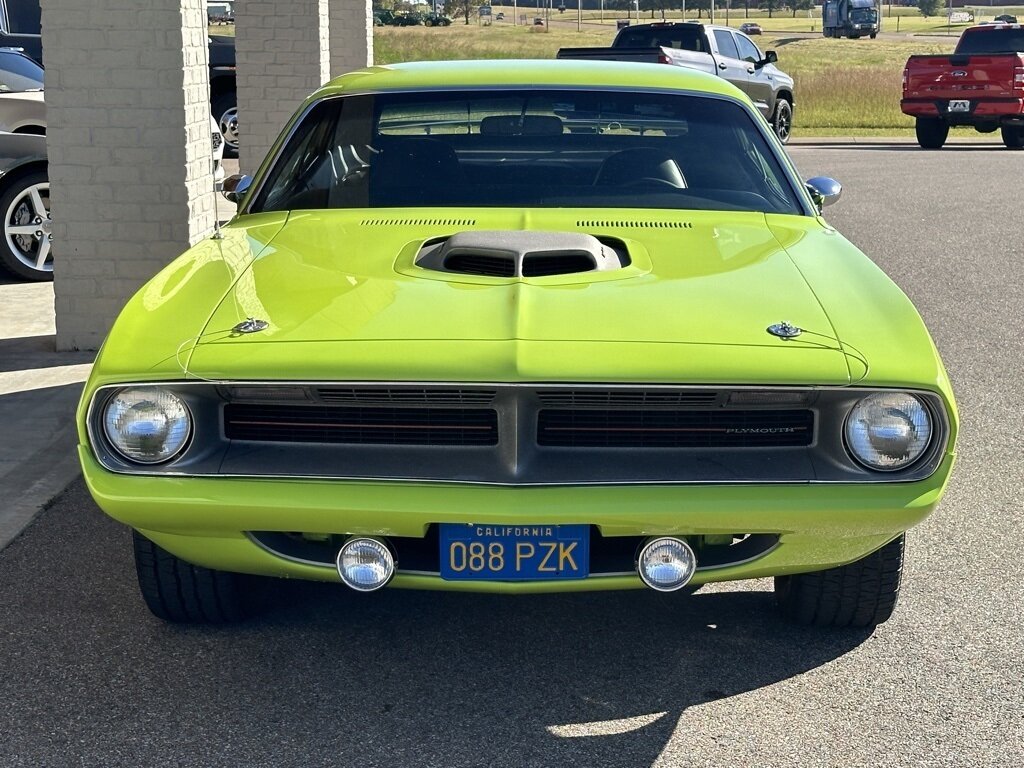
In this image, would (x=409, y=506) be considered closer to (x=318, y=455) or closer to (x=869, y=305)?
(x=318, y=455)

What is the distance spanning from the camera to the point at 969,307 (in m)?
9.42

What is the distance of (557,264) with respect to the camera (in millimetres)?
4051

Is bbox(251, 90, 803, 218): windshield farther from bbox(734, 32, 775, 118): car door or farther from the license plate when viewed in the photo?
bbox(734, 32, 775, 118): car door

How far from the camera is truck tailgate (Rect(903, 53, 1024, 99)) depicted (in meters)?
22.3

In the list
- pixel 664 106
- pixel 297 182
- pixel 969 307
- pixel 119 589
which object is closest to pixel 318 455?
pixel 119 589

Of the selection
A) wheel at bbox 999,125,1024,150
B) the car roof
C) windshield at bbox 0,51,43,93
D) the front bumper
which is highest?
the car roof

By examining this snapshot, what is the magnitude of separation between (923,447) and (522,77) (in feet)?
7.28

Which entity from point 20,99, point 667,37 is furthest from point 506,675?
point 667,37

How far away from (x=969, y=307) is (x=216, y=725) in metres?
7.07

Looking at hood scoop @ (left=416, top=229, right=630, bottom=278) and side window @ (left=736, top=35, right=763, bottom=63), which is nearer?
hood scoop @ (left=416, top=229, right=630, bottom=278)

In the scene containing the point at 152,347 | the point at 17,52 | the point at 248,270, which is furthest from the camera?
the point at 17,52

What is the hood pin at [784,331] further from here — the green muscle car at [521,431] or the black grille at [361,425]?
the black grille at [361,425]

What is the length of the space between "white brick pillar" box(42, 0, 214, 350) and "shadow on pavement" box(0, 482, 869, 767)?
11.1 ft

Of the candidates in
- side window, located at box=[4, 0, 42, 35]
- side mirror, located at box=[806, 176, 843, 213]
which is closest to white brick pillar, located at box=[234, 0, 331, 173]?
side window, located at box=[4, 0, 42, 35]
